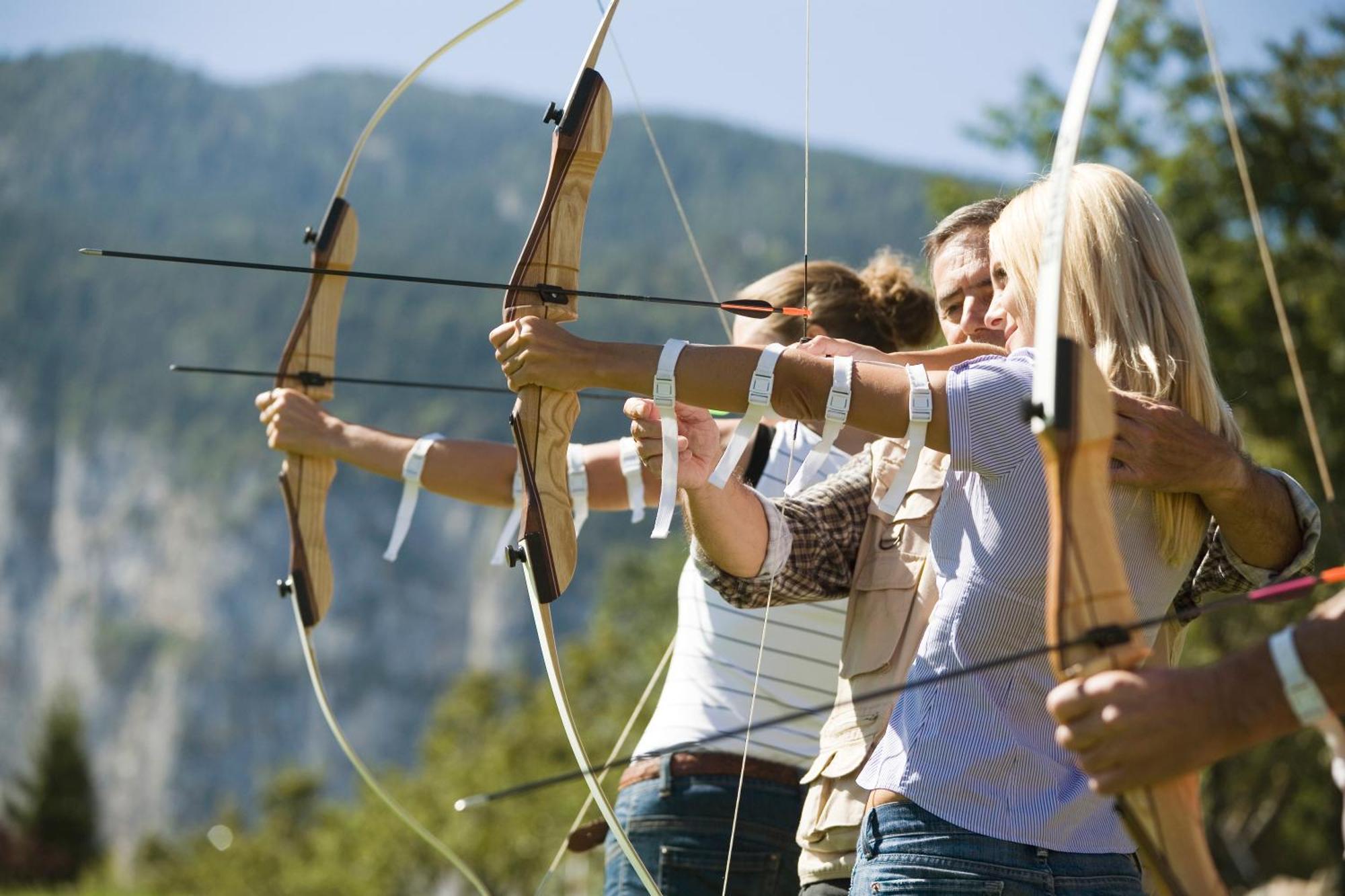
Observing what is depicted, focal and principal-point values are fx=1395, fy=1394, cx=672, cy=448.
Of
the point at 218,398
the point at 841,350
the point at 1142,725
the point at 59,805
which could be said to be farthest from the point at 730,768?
the point at 218,398

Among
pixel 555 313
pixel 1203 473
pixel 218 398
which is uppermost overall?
pixel 218 398

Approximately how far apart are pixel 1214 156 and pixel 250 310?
71771mm

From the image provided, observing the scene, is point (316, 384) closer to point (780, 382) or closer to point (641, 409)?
point (641, 409)

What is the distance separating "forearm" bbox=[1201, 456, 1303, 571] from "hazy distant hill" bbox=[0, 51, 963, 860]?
47854mm

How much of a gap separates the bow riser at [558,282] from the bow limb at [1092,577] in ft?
2.50

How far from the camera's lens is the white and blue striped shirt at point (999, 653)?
1.32m

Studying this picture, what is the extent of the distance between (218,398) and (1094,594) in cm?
7755

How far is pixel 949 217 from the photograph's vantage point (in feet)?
6.15

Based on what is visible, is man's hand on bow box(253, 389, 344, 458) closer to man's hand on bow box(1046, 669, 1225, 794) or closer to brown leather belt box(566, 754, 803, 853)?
brown leather belt box(566, 754, 803, 853)

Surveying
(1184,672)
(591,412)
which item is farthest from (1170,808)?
(591,412)

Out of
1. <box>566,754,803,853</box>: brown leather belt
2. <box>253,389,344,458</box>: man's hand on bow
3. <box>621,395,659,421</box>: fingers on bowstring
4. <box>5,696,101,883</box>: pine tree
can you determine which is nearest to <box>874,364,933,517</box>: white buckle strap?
<box>621,395,659,421</box>: fingers on bowstring

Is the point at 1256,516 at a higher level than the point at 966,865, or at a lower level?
higher

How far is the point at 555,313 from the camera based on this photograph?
1.79 m

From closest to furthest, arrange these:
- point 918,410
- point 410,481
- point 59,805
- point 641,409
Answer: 1. point 918,410
2. point 641,409
3. point 410,481
4. point 59,805
